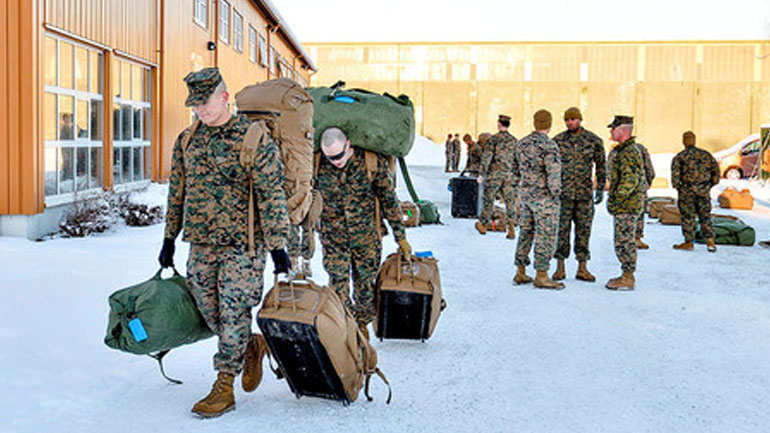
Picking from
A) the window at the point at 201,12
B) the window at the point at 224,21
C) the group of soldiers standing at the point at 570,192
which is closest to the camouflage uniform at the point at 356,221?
the group of soldiers standing at the point at 570,192

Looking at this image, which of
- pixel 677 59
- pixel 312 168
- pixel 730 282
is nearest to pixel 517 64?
pixel 677 59

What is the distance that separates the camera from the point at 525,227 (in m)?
8.26

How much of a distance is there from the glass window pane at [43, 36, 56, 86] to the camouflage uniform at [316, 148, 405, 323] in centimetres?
609

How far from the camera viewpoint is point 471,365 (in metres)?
5.15

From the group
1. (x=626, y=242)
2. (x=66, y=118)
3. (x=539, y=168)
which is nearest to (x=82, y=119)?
(x=66, y=118)

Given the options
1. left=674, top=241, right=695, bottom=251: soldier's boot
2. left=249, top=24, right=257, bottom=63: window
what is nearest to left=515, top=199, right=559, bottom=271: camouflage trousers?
left=674, top=241, right=695, bottom=251: soldier's boot

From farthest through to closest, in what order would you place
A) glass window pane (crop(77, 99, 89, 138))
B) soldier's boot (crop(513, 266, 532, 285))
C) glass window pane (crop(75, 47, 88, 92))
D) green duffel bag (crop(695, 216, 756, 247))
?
1. green duffel bag (crop(695, 216, 756, 247))
2. glass window pane (crop(77, 99, 89, 138))
3. glass window pane (crop(75, 47, 88, 92))
4. soldier's boot (crop(513, 266, 532, 285))

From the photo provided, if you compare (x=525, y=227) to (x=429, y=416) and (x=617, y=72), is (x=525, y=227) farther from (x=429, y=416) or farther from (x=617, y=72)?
(x=617, y=72)

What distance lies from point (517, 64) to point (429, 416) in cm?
4204

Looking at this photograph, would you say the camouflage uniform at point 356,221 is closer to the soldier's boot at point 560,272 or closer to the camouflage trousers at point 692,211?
the soldier's boot at point 560,272

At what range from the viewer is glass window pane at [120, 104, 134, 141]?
42.0ft

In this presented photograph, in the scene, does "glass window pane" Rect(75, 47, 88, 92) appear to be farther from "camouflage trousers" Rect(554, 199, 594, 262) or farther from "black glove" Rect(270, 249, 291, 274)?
"black glove" Rect(270, 249, 291, 274)

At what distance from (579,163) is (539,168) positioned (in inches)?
26.0

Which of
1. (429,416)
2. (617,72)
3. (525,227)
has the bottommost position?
(429,416)
